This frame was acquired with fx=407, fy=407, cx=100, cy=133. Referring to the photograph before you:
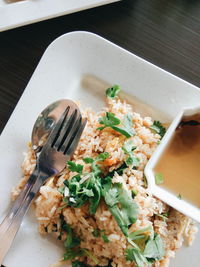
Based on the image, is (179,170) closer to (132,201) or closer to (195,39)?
(132,201)

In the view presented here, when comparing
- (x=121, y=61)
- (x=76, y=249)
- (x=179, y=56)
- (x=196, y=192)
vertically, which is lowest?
(x=76, y=249)

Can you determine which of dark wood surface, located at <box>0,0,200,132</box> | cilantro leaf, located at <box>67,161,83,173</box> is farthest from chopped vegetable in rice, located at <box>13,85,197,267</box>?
dark wood surface, located at <box>0,0,200,132</box>

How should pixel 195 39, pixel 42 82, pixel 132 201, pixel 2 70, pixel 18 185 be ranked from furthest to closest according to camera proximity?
pixel 195 39 → pixel 2 70 → pixel 42 82 → pixel 18 185 → pixel 132 201

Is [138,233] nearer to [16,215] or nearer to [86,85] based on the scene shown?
[16,215]

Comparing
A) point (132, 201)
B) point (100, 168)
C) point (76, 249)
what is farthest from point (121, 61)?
point (76, 249)

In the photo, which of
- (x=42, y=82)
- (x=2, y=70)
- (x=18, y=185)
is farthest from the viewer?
(x=2, y=70)
